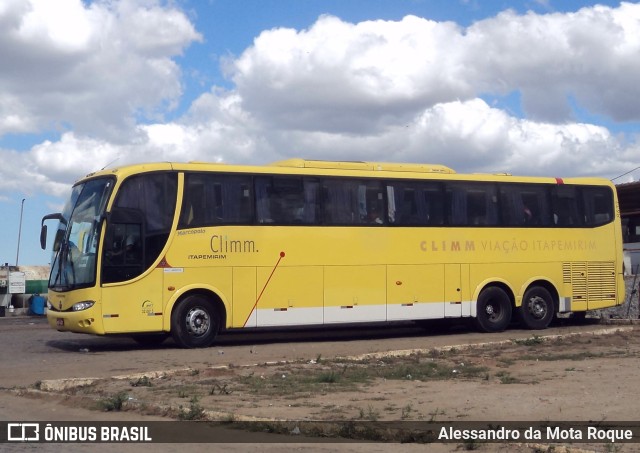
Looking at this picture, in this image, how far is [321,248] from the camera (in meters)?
20.2

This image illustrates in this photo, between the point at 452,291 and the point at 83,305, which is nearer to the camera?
the point at 83,305

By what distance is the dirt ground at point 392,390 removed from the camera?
10133 mm

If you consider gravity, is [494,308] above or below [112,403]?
above

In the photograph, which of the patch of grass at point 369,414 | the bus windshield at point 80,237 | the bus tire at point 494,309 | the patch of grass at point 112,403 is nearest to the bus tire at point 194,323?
the bus windshield at point 80,237

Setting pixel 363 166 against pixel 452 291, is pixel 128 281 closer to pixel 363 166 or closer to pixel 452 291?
pixel 363 166

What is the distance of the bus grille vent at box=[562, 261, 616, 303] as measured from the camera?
77.8 feet

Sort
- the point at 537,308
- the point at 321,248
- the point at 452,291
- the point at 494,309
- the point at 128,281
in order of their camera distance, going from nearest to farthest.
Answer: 1. the point at 128,281
2. the point at 321,248
3. the point at 452,291
4. the point at 494,309
5. the point at 537,308

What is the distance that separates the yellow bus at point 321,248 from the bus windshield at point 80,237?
1.4 inches

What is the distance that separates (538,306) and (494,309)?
4.37 feet

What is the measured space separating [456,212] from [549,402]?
11523 millimetres

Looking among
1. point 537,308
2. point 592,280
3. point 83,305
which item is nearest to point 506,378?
point 83,305

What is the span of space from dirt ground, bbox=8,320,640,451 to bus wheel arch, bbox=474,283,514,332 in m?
5.31

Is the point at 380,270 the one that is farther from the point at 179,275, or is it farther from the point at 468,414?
the point at 468,414

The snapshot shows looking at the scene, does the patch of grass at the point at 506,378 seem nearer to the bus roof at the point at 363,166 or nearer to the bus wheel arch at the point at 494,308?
the bus roof at the point at 363,166
